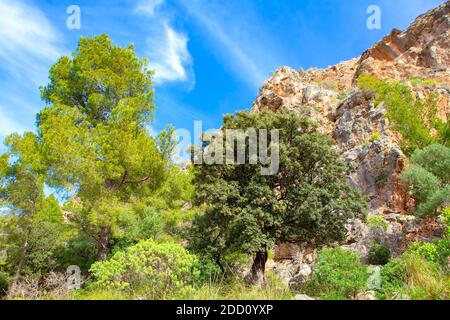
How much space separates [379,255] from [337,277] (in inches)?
407

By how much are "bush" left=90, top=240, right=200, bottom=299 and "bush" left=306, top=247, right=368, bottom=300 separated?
12.9ft

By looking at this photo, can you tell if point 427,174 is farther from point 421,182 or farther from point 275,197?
point 275,197

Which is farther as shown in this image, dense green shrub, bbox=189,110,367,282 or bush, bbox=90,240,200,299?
dense green shrub, bbox=189,110,367,282

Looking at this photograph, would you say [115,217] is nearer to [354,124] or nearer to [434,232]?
[434,232]

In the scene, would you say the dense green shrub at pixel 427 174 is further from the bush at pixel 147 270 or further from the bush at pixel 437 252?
the bush at pixel 147 270

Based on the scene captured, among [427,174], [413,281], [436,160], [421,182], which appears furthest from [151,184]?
[436,160]

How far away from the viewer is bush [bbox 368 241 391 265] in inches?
730

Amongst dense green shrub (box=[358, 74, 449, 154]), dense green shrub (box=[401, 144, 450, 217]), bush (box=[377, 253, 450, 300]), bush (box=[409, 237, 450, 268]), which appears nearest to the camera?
bush (box=[377, 253, 450, 300])

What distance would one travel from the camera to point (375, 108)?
3183 cm

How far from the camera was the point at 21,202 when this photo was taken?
49.1ft

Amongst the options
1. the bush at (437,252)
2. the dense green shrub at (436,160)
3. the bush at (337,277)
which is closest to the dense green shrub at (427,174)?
the dense green shrub at (436,160)

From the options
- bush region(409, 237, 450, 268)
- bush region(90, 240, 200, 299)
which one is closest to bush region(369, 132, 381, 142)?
bush region(409, 237, 450, 268)

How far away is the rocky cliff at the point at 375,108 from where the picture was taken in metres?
22.6

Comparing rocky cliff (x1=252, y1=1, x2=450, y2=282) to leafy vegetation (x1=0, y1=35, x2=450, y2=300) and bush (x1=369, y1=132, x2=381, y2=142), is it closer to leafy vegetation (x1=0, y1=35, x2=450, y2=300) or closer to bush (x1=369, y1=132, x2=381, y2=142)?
bush (x1=369, y1=132, x2=381, y2=142)
